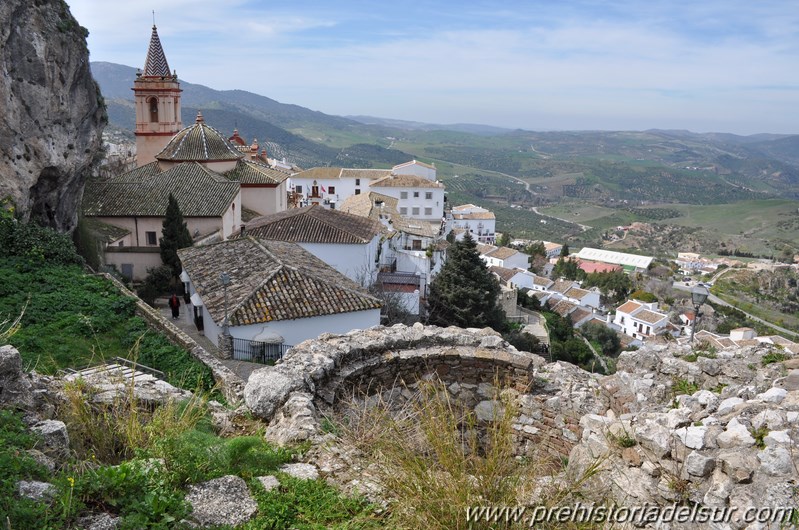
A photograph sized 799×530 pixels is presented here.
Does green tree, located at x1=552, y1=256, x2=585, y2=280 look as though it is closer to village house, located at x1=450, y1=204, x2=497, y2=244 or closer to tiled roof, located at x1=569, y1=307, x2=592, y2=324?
village house, located at x1=450, y1=204, x2=497, y2=244

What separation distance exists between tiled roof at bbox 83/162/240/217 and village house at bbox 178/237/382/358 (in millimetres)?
11271

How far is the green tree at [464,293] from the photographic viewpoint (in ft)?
88.1

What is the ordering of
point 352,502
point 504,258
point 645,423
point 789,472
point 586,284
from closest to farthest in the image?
1. point 789,472
2. point 352,502
3. point 645,423
4. point 504,258
5. point 586,284

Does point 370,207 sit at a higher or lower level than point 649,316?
higher

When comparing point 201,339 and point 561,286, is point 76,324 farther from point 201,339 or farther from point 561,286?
point 561,286

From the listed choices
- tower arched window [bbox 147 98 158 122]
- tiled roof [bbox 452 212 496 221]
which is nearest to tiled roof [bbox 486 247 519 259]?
tiled roof [bbox 452 212 496 221]

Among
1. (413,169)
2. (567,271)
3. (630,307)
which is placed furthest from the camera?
(413,169)

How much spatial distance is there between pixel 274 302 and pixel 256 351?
3.85ft

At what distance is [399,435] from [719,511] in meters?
2.15

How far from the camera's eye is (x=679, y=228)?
420ft

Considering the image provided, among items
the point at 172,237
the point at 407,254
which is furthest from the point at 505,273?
the point at 172,237

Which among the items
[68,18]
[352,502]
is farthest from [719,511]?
[68,18]

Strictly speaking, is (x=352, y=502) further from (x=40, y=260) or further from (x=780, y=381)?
(x=40, y=260)

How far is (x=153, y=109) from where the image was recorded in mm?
36125
